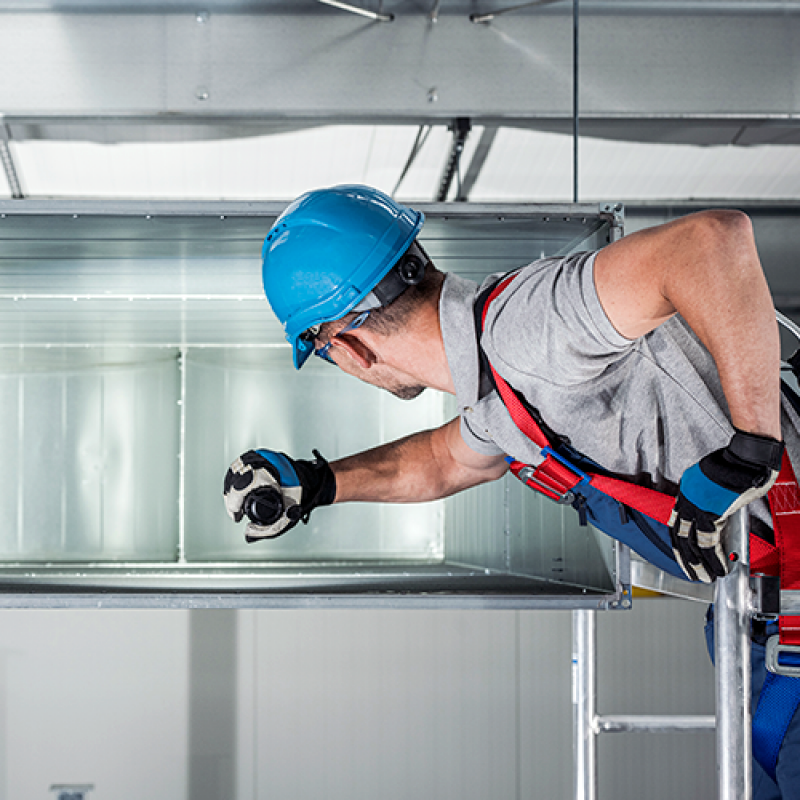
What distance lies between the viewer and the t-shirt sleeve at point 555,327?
3.40 ft

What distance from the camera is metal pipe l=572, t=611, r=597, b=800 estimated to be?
2.03 m

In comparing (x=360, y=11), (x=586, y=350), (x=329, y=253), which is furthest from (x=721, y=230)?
(x=360, y=11)

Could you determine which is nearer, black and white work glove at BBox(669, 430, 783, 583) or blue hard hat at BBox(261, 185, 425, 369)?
black and white work glove at BBox(669, 430, 783, 583)

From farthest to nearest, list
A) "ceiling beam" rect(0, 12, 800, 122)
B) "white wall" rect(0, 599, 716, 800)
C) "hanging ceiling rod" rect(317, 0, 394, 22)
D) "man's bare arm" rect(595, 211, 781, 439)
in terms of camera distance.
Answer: "white wall" rect(0, 599, 716, 800)
"ceiling beam" rect(0, 12, 800, 122)
"hanging ceiling rod" rect(317, 0, 394, 22)
"man's bare arm" rect(595, 211, 781, 439)

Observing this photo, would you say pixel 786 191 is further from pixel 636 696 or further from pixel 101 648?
pixel 101 648

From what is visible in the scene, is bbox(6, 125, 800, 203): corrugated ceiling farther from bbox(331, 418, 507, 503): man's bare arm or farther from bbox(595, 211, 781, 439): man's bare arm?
bbox(595, 211, 781, 439): man's bare arm

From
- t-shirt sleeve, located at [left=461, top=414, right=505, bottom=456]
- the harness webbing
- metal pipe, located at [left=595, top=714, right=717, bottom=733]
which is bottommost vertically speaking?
metal pipe, located at [left=595, top=714, right=717, bottom=733]

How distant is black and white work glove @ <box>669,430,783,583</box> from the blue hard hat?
604 mm

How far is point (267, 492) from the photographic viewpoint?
1.51 metres

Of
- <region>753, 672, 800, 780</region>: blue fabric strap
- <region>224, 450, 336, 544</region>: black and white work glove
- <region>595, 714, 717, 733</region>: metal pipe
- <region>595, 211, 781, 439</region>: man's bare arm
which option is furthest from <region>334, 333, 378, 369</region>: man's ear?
<region>595, 714, 717, 733</region>: metal pipe

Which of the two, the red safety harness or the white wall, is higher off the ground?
the red safety harness

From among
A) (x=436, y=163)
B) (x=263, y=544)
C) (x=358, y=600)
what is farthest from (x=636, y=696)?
(x=436, y=163)

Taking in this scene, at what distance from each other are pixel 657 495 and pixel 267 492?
0.75m

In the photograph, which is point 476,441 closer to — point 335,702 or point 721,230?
point 721,230
